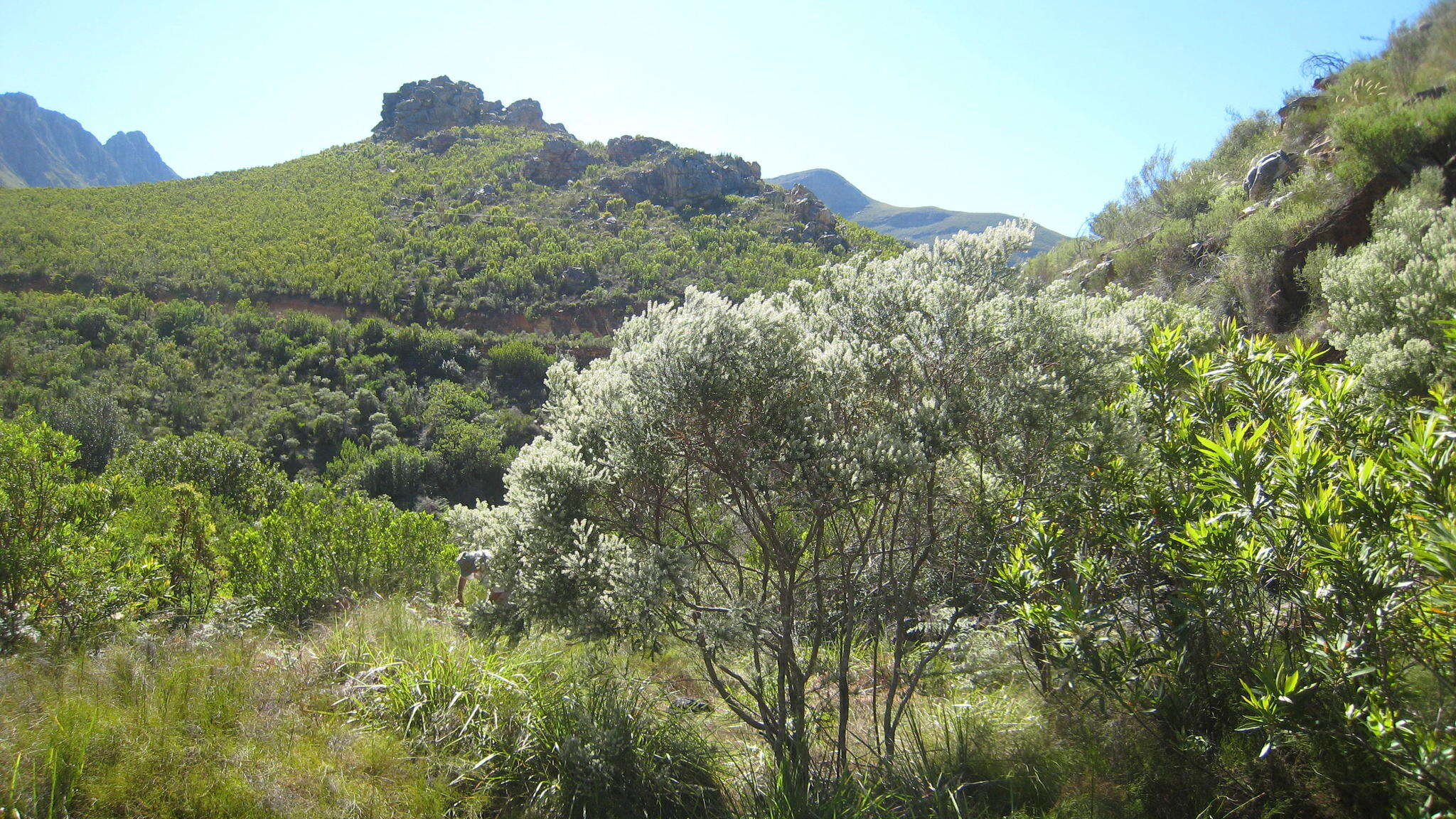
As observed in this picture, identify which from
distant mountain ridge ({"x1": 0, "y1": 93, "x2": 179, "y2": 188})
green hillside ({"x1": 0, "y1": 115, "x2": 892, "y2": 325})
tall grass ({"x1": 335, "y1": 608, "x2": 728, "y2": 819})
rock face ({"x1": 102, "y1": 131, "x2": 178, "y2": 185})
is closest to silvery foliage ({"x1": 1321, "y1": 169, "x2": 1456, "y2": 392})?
tall grass ({"x1": 335, "y1": 608, "x2": 728, "y2": 819})

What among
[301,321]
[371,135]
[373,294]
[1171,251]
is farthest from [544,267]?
[371,135]

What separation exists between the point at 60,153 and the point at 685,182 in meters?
167

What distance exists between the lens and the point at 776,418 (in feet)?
12.3

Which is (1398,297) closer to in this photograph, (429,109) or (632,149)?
(632,149)

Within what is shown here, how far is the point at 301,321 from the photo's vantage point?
3123 centimetres

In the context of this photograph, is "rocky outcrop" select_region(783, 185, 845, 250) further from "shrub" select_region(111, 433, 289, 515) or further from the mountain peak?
the mountain peak

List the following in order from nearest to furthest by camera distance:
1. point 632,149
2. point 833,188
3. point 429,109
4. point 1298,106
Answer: point 1298,106 → point 632,149 → point 429,109 → point 833,188

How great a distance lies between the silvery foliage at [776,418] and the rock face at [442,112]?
214 feet

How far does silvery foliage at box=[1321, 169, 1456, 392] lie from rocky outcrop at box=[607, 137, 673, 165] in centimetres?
5385

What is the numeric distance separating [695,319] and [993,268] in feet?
6.58

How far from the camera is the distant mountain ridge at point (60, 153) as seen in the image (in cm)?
12912

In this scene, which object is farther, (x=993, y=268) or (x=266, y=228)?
(x=266, y=228)

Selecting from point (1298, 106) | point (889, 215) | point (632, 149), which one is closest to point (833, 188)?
point (889, 215)

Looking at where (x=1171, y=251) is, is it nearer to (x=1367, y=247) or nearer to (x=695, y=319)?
(x=1367, y=247)
